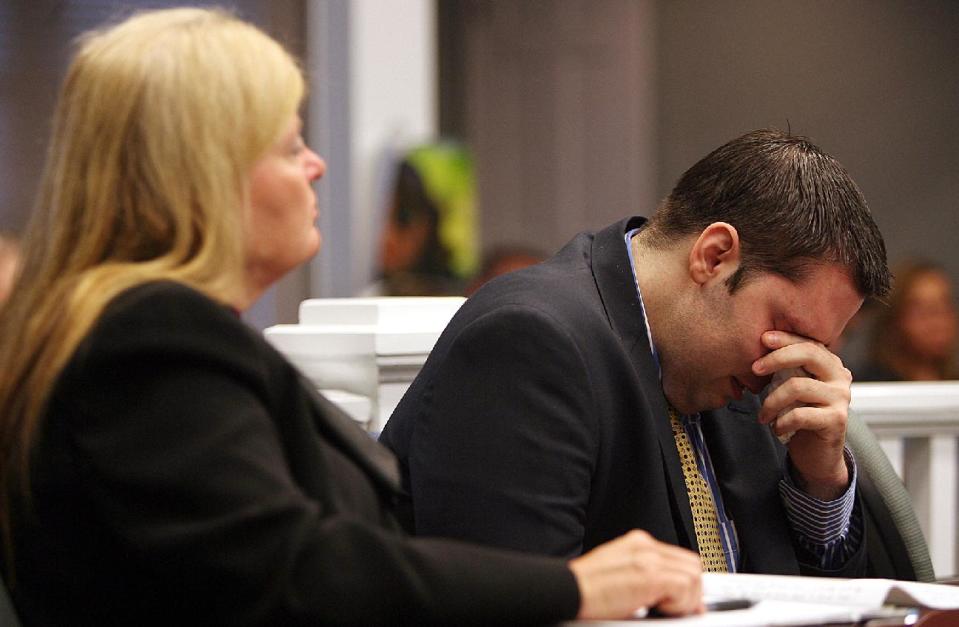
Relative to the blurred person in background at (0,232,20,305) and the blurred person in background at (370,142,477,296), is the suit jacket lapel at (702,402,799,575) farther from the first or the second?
the blurred person in background at (370,142,477,296)

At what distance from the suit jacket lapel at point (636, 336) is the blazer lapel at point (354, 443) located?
1.49 ft

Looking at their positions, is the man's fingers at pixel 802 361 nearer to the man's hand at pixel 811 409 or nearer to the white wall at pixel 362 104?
the man's hand at pixel 811 409

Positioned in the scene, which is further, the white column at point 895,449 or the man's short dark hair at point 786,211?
the white column at point 895,449

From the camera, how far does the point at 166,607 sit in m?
0.99

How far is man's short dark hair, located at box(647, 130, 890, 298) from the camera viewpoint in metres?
1.64

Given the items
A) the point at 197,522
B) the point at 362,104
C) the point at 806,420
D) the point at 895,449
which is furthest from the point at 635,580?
the point at 362,104

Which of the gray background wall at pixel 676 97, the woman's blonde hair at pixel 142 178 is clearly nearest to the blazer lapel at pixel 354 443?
the woman's blonde hair at pixel 142 178

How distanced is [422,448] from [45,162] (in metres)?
0.54

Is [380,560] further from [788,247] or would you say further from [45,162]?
[788,247]

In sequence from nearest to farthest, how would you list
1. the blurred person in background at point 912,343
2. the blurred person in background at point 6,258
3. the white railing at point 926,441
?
the white railing at point 926,441 → the blurred person in background at point 6,258 → the blurred person in background at point 912,343

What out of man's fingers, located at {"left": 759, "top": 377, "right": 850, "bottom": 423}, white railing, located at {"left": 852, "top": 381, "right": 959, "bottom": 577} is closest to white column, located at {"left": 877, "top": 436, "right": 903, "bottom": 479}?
white railing, located at {"left": 852, "top": 381, "right": 959, "bottom": 577}

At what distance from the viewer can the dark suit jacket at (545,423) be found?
55.4 inches

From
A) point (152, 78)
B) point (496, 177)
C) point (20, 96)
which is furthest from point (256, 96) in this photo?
point (496, 177)

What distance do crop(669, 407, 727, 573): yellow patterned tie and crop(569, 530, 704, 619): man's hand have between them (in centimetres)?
57
